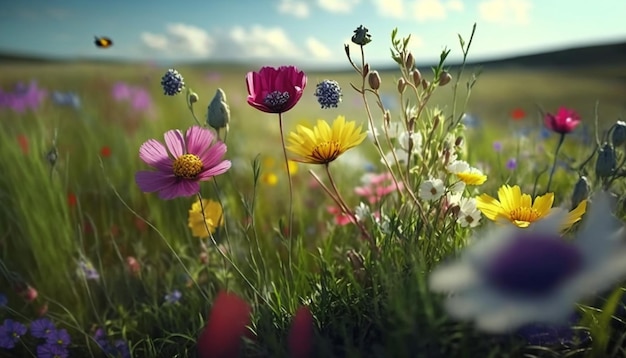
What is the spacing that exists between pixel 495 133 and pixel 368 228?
96 centimetres

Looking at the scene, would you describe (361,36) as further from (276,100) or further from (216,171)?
(216,171)

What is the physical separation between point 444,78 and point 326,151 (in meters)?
0.18

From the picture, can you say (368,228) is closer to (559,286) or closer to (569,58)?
(559,286)

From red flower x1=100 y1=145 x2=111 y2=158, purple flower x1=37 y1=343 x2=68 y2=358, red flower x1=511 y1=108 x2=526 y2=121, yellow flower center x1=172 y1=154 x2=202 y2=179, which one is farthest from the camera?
red flower x1=511 y1=108 x2=526 y2=121

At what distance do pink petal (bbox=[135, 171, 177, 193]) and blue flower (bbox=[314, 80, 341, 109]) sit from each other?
0.21 metres

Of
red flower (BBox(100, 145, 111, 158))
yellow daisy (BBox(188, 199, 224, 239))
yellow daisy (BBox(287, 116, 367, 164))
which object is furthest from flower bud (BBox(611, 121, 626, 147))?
red flower (BBox(100, 145, 111, 158))

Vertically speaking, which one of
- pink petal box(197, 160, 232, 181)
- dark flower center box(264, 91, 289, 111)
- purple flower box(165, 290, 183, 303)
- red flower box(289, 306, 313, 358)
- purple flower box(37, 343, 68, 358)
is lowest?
purple flower box(37, 343, 68, 358)

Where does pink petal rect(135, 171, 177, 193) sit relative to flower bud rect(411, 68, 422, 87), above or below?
below

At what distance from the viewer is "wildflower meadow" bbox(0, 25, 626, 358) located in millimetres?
516

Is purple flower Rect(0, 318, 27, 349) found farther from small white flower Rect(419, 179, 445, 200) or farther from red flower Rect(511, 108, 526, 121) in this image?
red flower Rect(511, 108, 526, 121)

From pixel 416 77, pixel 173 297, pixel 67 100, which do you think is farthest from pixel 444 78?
pixel 67 100

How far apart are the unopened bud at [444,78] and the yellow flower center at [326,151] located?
157mm

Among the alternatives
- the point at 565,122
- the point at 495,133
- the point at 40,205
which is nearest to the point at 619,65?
the point at 495,133

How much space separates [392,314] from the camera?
2.01 ft
